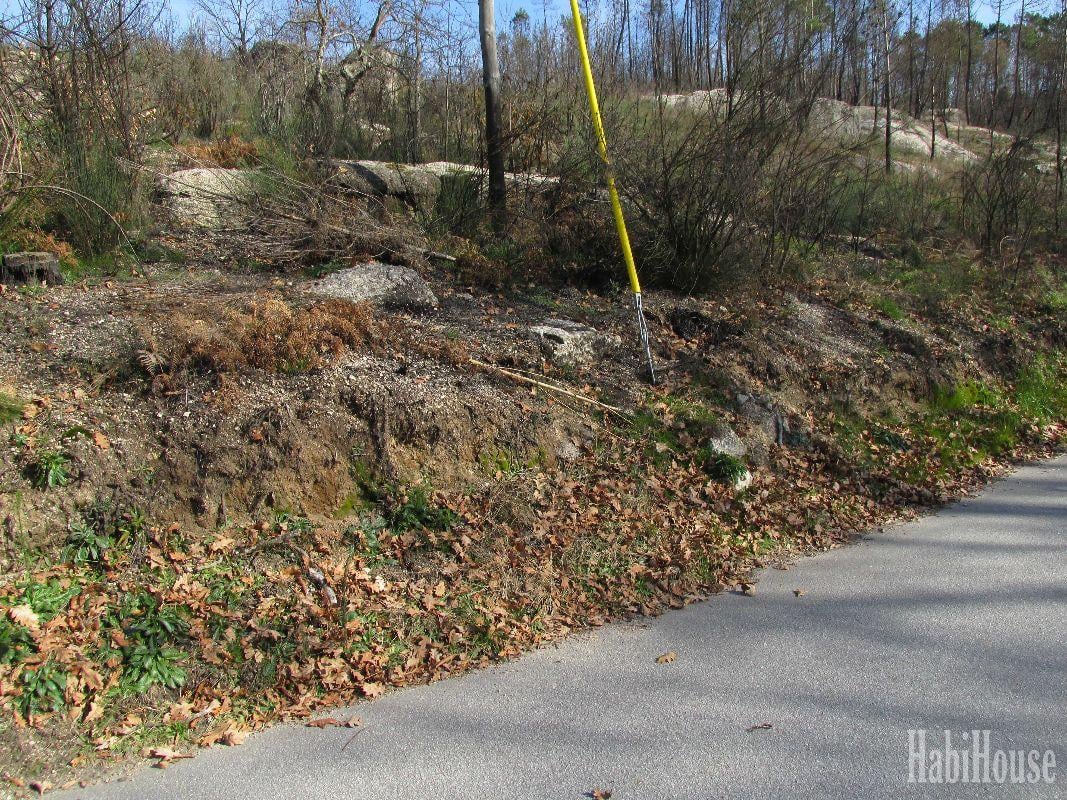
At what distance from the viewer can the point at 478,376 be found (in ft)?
26.0

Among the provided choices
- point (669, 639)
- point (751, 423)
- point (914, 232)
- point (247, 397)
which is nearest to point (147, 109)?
point (247, 397)

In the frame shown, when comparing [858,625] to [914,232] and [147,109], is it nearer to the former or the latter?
[147,109]

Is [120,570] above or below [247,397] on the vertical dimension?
below

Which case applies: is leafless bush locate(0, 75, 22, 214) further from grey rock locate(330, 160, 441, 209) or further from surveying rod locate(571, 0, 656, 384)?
surveying rod locate(571, 0, 656, 384)

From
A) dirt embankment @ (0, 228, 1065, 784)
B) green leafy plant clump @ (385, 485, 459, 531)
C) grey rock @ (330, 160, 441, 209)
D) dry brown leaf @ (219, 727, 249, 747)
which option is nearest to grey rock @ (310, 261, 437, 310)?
dirt embankment @ (0, 228, 1065, 784)

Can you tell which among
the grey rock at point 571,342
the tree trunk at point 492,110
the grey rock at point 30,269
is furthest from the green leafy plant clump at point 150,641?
the tree trunk at point 492,110

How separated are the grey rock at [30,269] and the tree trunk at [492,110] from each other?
18.0 feet

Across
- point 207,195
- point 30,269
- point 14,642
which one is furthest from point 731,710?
point 207,195

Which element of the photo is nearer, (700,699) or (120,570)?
(700,699)

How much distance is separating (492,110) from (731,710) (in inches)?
366

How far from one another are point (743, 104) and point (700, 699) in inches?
310

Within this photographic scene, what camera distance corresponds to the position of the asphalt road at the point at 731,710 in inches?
161

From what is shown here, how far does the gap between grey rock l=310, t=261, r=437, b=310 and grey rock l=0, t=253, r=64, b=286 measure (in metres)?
2.37

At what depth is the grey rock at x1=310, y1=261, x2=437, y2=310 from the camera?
8742 mm
